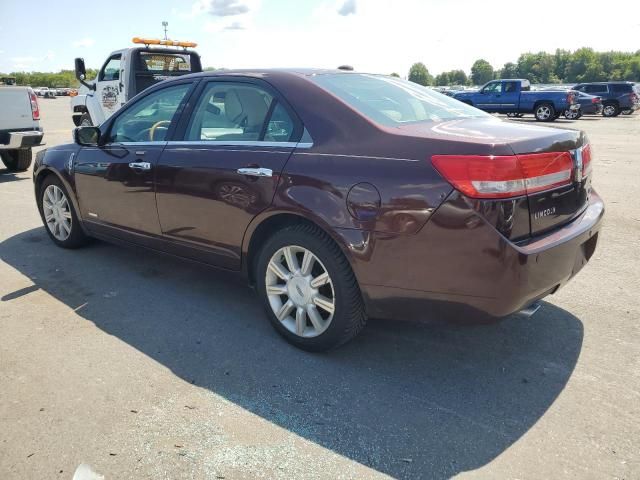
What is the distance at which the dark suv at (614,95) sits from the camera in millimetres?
29781

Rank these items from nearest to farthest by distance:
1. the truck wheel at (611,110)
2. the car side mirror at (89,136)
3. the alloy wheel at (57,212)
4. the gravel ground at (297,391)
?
1. the gravel ground at (297,391)
2. the car side mirror at (89,136)
3. the alloy wheel at (57,212)
4. the truck wheel at (611,110)

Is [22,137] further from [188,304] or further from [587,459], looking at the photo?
[587,459]

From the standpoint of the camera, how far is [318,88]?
3170 millimetres

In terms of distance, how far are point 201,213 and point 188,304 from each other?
777 mm

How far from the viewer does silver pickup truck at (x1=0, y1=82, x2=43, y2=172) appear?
29.0 feet

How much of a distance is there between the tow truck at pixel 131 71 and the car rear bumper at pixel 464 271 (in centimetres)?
995

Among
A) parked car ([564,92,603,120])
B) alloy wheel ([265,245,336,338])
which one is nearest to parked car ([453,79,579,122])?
parked car ([564,92,603,120])

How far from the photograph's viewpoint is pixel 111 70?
39.0 feet

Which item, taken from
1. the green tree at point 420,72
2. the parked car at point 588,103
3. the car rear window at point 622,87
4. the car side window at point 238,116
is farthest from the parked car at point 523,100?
the green tree at point 420,72

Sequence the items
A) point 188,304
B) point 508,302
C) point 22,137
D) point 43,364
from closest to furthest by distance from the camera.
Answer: point 508,302 < point 43,364 < point 188,304 < point 22,137

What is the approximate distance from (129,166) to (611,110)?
108ft

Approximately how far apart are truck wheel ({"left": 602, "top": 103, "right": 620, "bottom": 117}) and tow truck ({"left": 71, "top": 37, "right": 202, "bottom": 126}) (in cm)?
2661

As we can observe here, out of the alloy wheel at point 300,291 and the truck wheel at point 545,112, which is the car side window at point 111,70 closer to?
the alloy wheel at point 300,291

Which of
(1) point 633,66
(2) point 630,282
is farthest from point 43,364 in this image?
(1) point 633,66
